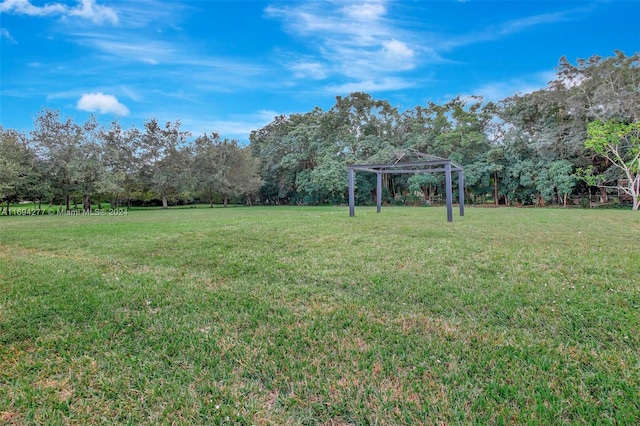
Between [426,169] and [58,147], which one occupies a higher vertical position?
[58,147]

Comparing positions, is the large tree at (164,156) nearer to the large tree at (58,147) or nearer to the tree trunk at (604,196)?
the large tree at (58,147)

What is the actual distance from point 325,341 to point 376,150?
2361cm

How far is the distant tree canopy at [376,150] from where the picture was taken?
Result: 17.1m

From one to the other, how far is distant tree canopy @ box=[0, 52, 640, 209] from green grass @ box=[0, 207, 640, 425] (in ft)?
57.8

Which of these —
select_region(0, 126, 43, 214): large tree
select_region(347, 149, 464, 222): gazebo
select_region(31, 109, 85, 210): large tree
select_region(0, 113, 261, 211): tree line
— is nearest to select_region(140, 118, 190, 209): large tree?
select_region(0, 113, 261, 211): tree line

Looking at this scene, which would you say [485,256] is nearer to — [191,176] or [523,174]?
[523,174]

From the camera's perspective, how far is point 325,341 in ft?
7.19

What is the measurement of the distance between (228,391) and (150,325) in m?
1.16

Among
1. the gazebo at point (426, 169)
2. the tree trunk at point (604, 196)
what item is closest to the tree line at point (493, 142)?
the tree trunk at point (604, 196)

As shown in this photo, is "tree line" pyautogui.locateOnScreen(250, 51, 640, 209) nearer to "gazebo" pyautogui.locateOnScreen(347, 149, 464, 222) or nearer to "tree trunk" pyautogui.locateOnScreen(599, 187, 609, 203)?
"tree trunk" pyautogui.locateOnScreen(599, 187, 609, 203)

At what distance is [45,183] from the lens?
19781 mm

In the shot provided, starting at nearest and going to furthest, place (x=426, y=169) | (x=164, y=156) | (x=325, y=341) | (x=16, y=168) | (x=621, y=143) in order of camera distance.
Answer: (x=325, y=341) < (x=426, y=169) < (x=621, y=143) < (x=16, y=168) < (x=164, y=156)

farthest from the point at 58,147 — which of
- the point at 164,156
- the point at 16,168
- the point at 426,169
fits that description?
the point at 426,169

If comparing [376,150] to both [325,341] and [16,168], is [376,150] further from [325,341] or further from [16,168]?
[325,341]
